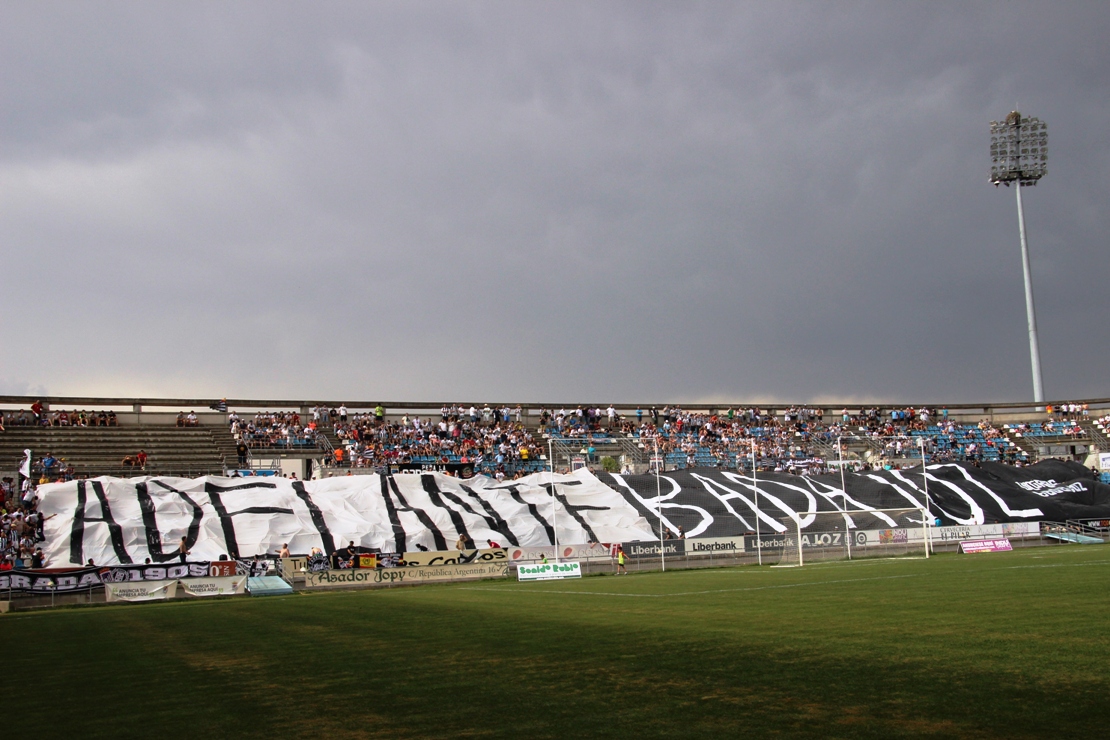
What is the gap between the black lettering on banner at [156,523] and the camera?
37.6 m

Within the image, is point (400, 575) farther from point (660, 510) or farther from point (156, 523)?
point (660, 510)

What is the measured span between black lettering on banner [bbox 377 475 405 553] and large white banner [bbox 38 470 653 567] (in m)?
0.05

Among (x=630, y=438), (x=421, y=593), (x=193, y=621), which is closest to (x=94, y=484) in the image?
(x=421, y=593)

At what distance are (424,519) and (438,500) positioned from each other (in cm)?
221

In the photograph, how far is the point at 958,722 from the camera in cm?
760

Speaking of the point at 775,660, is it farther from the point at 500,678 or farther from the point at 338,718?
the point at 338,718

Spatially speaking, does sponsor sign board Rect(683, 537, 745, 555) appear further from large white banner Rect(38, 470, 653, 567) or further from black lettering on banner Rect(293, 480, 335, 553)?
black lettering on banner Rect(293, 480, 335, 553)

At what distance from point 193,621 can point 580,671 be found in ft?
48.9

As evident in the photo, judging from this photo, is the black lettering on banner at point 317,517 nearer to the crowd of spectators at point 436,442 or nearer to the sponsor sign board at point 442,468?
the crowd of spectators at point 436,442

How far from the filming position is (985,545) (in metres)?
42.9

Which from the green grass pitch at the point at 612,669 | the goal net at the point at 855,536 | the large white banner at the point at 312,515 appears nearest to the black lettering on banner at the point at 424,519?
the large white banner at the point at 312,515

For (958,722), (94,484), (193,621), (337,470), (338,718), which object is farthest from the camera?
(337,470)

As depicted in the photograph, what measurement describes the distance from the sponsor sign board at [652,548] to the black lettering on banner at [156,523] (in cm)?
1912

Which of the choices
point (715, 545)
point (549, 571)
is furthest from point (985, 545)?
point (549, 571)
